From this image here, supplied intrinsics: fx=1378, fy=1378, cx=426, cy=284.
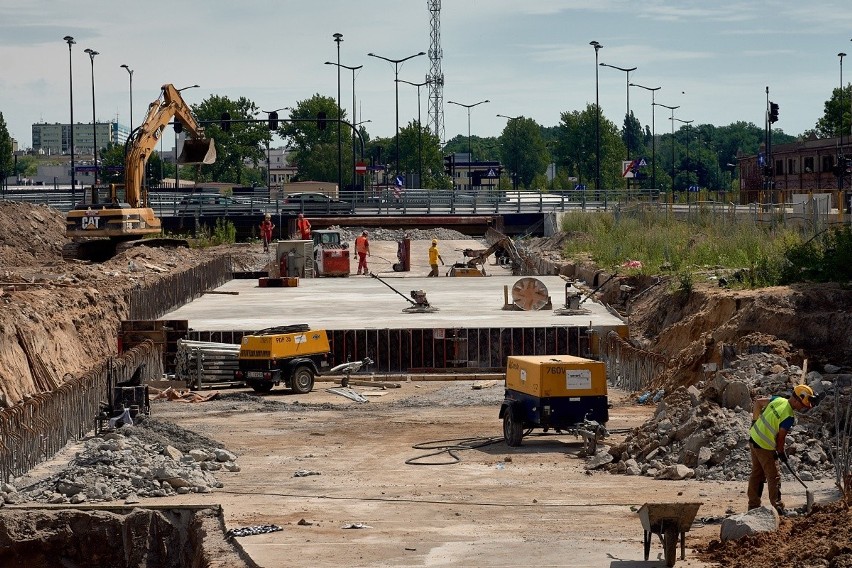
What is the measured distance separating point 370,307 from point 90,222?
58.8 feet

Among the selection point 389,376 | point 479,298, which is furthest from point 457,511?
point 479,298

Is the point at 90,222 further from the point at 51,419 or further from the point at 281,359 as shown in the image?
the point at 51,419

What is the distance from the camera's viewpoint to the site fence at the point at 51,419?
2311cm

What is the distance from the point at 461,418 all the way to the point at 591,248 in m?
33.7

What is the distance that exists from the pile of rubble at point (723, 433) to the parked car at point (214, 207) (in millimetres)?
58227

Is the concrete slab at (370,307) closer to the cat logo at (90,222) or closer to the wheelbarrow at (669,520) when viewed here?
the cat logo at (90,222)

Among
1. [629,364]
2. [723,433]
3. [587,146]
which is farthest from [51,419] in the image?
[587,146]

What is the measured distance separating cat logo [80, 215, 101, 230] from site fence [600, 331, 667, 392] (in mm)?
27335

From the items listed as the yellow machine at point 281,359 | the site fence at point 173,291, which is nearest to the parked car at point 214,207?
the site fence at point 173,291

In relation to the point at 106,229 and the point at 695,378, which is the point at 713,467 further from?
the point at 106,229

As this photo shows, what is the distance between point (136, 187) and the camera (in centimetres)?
5853

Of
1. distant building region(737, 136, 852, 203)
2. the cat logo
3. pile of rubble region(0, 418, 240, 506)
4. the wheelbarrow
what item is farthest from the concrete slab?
distant building region(737, 136, 852, 203)

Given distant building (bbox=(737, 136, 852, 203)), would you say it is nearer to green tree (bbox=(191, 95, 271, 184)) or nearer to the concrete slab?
the concrete slab

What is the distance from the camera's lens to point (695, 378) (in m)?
30.5
